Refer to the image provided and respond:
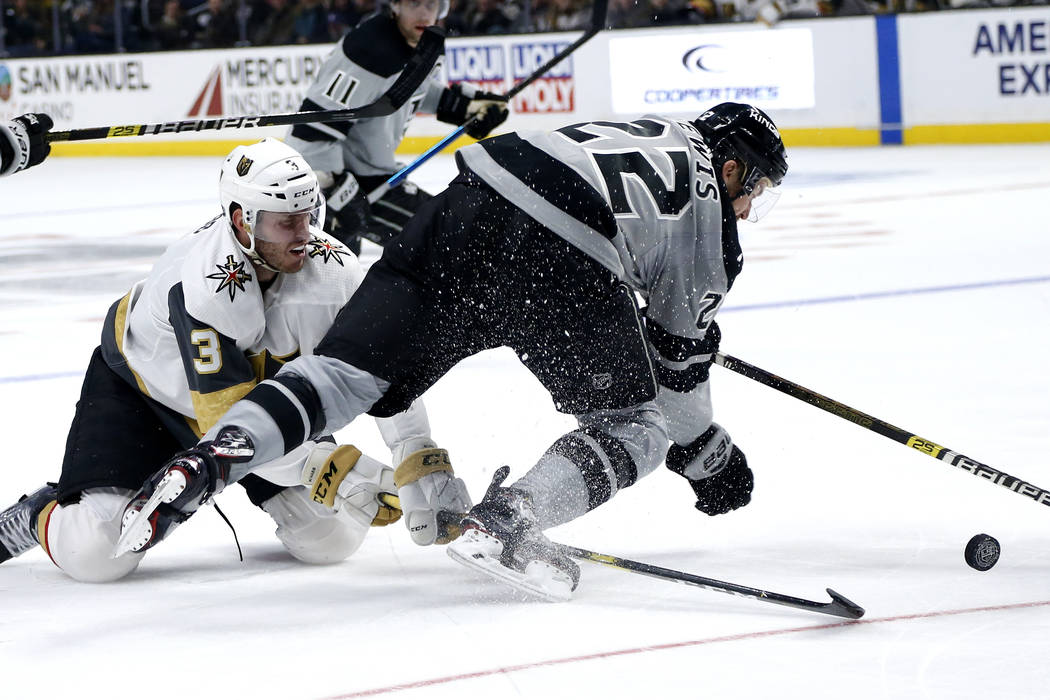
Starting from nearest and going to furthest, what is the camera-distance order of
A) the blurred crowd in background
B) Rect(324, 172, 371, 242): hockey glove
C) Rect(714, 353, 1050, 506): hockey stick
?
Rect(714, 353, 1050, 506): hockey stick
Rect(324, 172, 371, 242): hockey glove
the blurred crowd in background

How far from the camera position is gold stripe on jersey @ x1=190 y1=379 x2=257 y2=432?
274 cm

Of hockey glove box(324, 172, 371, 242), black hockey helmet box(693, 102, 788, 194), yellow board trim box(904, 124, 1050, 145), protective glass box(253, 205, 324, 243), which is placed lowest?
yellow board trim box(904, 124, 1050, 145)

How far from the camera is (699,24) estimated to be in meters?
11.0

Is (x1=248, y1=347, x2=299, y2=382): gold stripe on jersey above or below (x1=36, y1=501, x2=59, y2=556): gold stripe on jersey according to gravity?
above

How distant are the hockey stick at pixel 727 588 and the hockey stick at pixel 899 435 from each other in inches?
18.2

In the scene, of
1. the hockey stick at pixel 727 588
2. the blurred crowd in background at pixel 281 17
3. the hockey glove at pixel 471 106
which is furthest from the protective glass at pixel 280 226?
the blurred crowd in background at pixel 281 17

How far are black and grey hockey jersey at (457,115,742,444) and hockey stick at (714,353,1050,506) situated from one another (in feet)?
0.91

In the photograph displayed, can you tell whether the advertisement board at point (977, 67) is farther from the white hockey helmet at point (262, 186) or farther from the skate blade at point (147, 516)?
the skate blade at point (147, 516)

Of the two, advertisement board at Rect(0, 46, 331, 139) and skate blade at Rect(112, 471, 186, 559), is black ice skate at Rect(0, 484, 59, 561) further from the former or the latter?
advertisement board at Rect(0, 46, 331, 139)

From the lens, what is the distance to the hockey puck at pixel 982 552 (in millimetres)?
2721

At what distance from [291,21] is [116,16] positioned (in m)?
1.75

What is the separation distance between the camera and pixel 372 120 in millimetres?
5512

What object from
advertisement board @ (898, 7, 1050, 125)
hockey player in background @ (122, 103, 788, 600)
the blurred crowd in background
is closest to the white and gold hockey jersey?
hockey player in background @ (122, 103, 788, 600)

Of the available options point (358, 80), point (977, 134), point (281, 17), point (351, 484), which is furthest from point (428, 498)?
point (281, 17)
